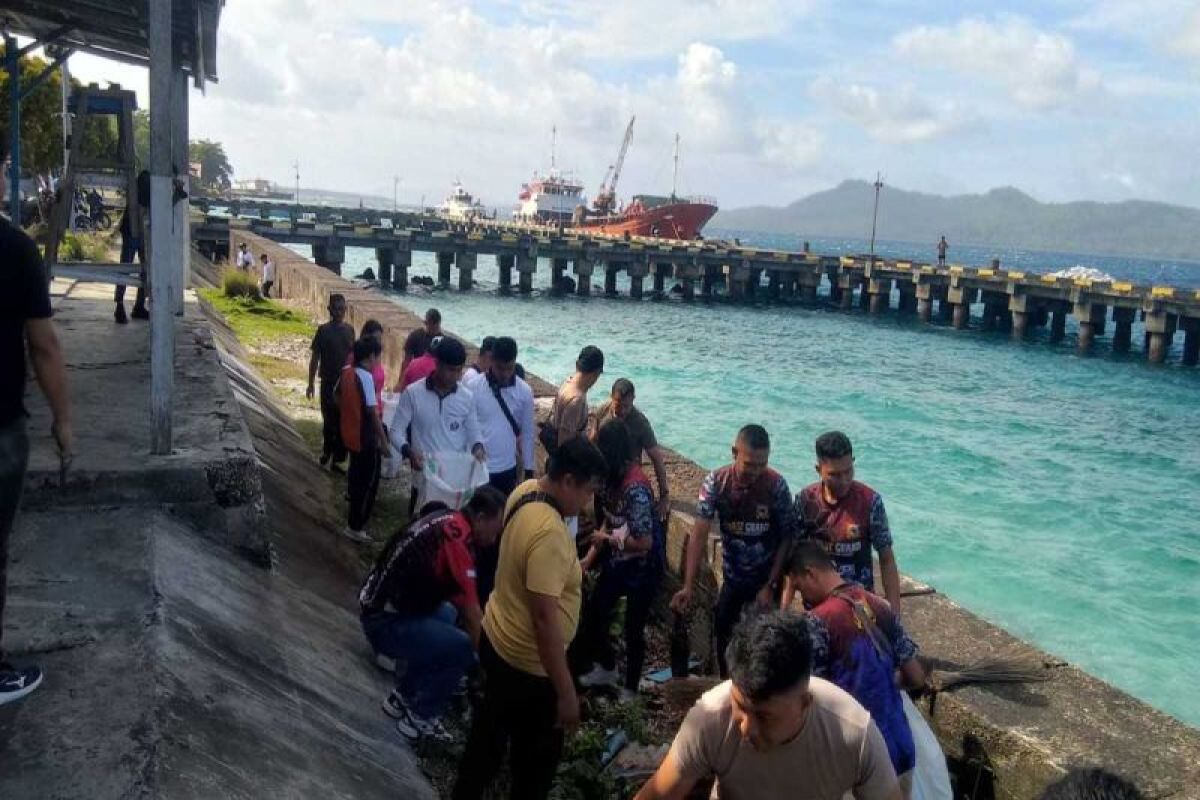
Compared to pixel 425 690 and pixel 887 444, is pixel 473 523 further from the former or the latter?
pixel 887 444

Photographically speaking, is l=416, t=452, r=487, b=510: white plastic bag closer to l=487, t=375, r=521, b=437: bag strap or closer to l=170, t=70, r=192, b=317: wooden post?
l=487, t=375, r=521, b=437: bag strap

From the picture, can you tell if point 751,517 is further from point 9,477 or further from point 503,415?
point 9,477

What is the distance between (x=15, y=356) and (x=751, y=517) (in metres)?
2.90

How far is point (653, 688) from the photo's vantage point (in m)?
5.43

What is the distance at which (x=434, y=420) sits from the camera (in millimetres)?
5449

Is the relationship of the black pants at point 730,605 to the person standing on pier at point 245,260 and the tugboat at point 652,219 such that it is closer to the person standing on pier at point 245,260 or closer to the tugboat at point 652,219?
the person standing on pier at point 245,260

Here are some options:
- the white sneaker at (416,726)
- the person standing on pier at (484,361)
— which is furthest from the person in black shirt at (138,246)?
the white sneaker at (416,726)

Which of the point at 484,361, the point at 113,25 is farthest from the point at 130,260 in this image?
the point at 484,361

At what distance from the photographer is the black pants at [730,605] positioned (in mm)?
4656

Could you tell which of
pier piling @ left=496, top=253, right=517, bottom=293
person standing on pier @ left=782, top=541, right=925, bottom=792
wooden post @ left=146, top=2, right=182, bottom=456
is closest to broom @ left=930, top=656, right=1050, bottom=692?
person standing on pier @ left=782, top=541, right=925, bottom=792

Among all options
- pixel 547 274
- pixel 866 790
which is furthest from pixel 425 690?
pixel 547 274

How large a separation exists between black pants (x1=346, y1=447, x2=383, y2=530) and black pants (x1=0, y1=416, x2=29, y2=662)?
3.33 metres

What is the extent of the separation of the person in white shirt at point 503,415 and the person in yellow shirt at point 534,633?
2335 mm

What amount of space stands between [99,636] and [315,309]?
15.7m
